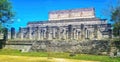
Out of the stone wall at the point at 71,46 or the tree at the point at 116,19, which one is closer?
the tree at the point at 116,19

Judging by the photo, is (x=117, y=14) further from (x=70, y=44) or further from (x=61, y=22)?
(x=61, y=22)

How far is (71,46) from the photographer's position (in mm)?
47906

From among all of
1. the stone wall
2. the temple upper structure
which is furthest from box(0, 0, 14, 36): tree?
the temple upper structure

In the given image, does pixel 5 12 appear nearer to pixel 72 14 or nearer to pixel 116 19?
pixel 116 19

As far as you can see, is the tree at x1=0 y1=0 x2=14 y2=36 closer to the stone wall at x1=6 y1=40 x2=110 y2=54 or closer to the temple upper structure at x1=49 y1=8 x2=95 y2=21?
the stone wall at x1=6 y1=40 x2=110 y2=54

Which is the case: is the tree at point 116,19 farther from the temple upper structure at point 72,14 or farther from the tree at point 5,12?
the temple upper structure at point 72,14

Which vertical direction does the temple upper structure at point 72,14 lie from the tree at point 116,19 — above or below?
above

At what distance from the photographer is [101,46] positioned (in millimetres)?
46062

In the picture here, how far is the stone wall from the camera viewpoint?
150 ft


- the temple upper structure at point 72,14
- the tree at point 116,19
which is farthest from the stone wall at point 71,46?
Result: the temple upper structure at point 72,14

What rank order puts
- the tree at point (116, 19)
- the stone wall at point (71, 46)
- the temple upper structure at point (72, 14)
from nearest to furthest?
the tree at point (116, 19)
the stone wall at point (71, 46)
the temple upper structure at point (72, 14)

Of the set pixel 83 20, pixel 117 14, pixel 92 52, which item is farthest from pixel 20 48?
pixel 83 20

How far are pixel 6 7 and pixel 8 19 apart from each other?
2697 mm

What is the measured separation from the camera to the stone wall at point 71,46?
45.8m
